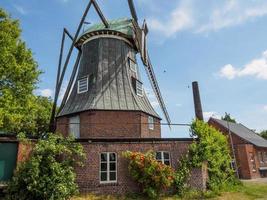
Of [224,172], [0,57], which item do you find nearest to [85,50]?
[0,57]

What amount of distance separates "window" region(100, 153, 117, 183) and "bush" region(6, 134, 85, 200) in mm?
1298

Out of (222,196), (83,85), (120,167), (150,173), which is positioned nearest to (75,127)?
(83,85)

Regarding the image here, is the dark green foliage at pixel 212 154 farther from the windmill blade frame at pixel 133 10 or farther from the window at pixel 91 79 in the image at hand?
the windmill blade frame at pixel 133 10

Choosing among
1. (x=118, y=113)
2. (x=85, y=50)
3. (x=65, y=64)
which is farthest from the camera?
(x=85, y=50)

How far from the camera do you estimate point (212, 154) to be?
643 inches

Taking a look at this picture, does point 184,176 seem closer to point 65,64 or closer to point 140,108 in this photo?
point 140,108

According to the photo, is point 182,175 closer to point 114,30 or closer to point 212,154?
point 212,154

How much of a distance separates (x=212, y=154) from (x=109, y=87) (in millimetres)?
8616

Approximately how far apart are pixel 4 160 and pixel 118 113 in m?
7.53

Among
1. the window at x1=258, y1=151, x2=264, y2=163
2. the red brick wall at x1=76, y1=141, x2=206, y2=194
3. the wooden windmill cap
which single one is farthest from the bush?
the window at x1=258, y1=151, x2=264, y2=163

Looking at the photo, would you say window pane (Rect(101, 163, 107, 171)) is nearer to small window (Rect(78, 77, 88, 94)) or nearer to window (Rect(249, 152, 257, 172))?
small window (Rect(78, 77, 88, 94))

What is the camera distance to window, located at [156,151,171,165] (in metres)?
14.9

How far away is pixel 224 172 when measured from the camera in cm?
1756

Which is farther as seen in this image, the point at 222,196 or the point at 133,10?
the point at 133,10
